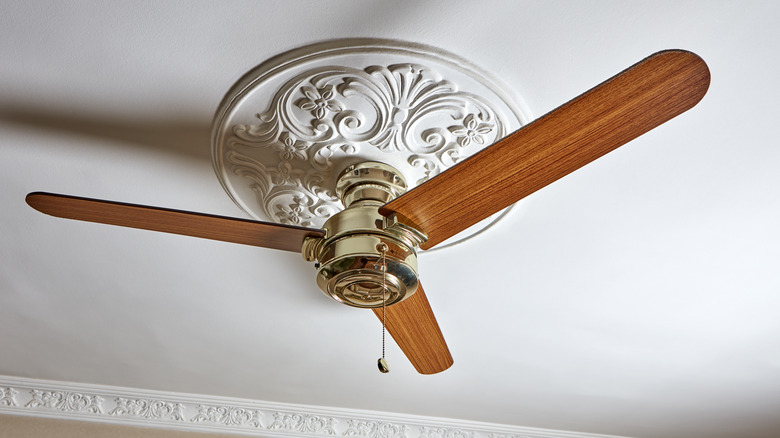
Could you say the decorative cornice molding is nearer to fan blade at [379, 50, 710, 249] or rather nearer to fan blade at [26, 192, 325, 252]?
fan blade at [26, 192, 325, 252]

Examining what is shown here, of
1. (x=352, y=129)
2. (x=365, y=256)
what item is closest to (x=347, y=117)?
(x=352, y=129)

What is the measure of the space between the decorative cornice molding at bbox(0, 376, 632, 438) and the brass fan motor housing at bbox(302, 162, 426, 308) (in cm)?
153

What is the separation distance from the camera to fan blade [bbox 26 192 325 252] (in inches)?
38.8

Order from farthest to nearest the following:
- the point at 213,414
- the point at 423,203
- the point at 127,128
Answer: the point at 213,414 → the point at 127,128 → the point at 423,203

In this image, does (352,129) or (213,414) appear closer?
(352,129)

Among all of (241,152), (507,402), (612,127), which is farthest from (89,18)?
(507,402)

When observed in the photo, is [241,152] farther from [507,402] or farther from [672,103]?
[507,402]

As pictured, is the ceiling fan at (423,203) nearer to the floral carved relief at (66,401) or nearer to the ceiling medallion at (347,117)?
the ceiling medallion at (347,117)

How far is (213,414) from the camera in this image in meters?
2.48

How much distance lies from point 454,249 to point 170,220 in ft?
2.43

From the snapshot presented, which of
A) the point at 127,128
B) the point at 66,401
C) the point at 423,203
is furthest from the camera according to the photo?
the point at 66,401

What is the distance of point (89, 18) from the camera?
3.31 feet

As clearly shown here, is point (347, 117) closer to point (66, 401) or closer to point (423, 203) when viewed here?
point (423, 203)

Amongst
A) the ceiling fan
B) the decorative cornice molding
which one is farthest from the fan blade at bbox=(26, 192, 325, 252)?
the decorative cornice molding
